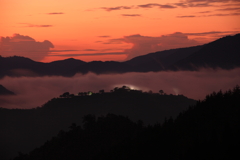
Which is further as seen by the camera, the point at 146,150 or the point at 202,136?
Answer: the point at 146,150

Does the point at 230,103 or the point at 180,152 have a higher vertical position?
the point at 230,103

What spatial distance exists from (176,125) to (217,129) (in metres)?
30.7

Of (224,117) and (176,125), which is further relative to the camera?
(176,125)

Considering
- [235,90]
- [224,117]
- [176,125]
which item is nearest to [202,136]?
[224,117]

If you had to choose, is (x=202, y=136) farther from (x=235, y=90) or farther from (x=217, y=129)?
(x=235, y=90)

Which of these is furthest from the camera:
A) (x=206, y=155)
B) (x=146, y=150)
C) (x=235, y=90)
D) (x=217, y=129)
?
(x=235, y=90)

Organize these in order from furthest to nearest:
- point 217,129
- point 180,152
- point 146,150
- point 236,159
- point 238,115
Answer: point 146,150 < point 238,115 < point 217,129 < point 180,152 < point 236,159

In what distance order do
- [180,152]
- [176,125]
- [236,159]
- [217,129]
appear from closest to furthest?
[236,159]
[180,152]
[217,129]
[176,125]

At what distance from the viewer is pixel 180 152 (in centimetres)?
10738

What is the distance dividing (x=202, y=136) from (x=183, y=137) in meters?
13.9

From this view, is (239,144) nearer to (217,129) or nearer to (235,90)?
(217,129)

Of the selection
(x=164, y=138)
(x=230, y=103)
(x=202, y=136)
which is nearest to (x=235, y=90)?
(x=230, y=103)

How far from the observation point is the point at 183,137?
413ft

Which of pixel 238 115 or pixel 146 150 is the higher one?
pixel 238 115
